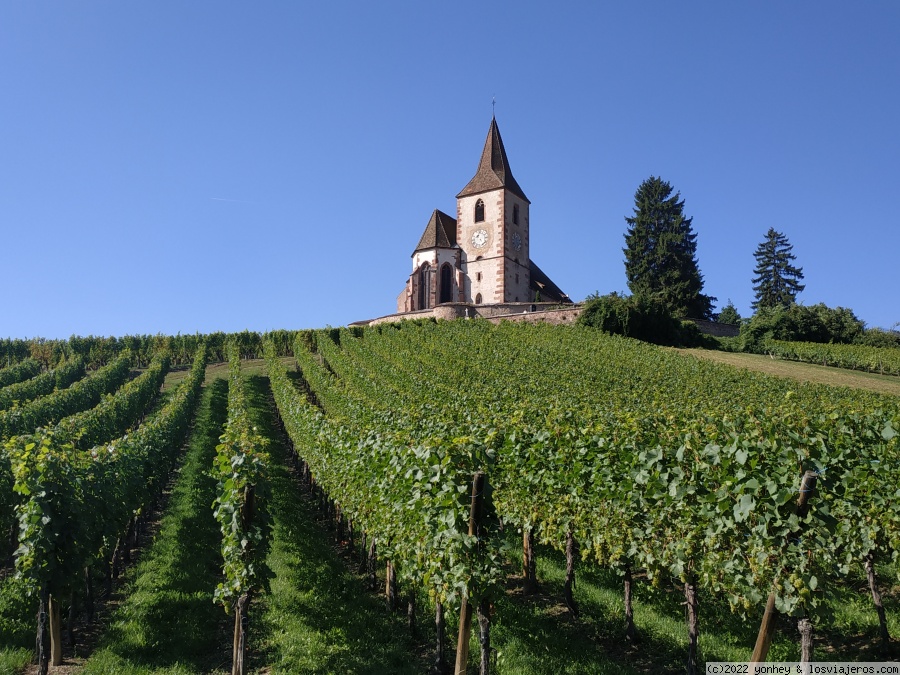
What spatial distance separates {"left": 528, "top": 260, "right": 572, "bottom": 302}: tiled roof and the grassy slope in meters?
17.1

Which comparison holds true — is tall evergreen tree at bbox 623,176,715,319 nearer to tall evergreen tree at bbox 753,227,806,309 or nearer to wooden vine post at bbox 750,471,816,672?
tall evergreen tree at bbox 753,227,806,309

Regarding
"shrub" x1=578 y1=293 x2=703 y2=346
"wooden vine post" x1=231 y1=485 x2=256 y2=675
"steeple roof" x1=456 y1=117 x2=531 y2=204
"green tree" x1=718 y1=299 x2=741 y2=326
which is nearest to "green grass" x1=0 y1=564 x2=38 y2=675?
"wooden vine post" x1=231 y1=485 x2=256 y2=675

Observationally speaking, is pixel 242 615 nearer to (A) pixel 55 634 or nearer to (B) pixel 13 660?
(A) pixel 55 634

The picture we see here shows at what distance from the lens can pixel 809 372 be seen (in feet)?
106

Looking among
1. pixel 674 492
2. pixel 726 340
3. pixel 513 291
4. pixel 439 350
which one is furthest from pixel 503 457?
pixel 513 291

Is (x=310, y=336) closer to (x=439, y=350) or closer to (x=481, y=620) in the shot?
(x=439, y=350)

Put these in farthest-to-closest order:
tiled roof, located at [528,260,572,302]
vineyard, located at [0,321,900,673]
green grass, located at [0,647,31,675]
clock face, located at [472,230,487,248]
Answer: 1. tiled roof, located at [528,260,572,302]
2. clock face, located at [472,230,487,248]
3. green grass, located at [0,647,31,675]
4. vineyard, located at [0,321,900,673]

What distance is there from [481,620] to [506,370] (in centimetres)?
1883

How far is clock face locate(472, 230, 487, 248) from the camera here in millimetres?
51188

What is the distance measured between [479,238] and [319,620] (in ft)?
146

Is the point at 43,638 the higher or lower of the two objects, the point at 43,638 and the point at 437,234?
the lower

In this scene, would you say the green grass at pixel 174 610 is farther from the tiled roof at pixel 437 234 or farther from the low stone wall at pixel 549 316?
the tiled roof at pixel 437 234

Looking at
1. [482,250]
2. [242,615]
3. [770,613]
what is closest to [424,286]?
[482,250]

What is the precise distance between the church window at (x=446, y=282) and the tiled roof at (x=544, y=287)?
7.21m
